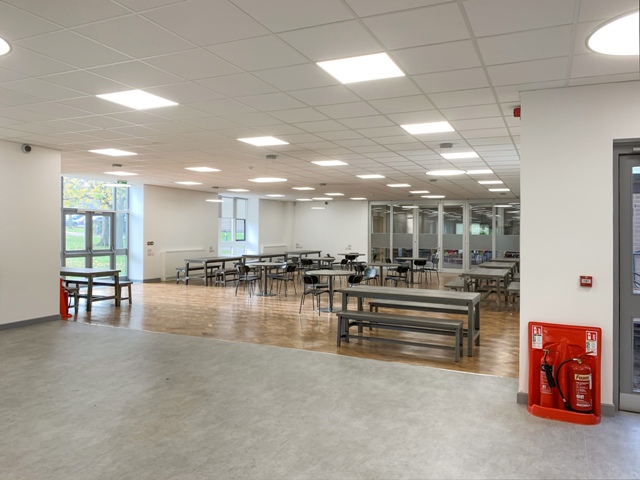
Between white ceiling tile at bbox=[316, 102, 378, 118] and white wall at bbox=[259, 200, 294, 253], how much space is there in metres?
11.9

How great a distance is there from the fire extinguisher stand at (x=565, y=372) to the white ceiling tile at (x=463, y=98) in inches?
77.8

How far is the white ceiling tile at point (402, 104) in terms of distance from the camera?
408 cm

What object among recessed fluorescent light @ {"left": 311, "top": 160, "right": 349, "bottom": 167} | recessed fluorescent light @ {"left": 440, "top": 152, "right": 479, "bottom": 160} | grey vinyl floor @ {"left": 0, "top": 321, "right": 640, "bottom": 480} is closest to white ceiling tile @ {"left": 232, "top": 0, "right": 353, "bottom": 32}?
grey vinyl floor @ {"left": 0, "top": 321, "right": 640, "bottom": 480}

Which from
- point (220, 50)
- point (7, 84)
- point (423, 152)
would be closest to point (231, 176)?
point (423, 152)

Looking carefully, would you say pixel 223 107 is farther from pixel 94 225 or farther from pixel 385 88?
pixel 94 225

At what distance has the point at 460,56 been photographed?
305cm

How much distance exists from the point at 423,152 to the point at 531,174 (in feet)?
10.4

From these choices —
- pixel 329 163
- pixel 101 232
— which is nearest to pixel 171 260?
pixel 101 232

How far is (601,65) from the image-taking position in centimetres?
310

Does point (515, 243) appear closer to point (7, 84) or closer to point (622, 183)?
point (622, 183)

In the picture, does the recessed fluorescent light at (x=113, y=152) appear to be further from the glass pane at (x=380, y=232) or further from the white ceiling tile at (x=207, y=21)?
the glass pane at (x=380, y=232)

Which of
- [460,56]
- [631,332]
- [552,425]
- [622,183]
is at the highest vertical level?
[460,56]

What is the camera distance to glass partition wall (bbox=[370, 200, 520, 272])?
49.3 feet

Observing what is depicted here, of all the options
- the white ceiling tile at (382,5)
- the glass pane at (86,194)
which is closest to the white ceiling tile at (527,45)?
the white ceiling tile at (382,5)
